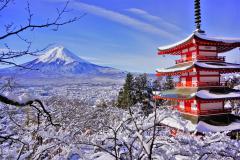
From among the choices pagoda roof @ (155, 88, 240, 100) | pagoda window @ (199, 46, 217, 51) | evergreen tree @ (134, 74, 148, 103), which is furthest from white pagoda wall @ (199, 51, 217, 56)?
evergreen tree @ (134, 74, 148, 103)

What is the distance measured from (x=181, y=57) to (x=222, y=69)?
360 cm

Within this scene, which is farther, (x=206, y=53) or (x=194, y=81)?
(x=206, y=53)

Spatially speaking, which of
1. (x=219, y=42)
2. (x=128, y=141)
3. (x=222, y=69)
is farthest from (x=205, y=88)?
(x=128, y=141)

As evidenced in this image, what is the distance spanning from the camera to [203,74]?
18.2 m

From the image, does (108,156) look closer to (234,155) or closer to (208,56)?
(234,155)

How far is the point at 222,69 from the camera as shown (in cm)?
1775

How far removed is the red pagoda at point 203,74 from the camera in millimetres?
17422

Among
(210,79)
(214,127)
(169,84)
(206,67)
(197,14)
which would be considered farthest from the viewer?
(169,84)

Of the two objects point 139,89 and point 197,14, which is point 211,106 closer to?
point 197,14

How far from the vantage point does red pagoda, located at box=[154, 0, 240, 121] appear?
17422 mm

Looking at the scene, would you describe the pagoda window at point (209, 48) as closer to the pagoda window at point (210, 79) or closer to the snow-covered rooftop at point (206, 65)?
the snow-covered rooftop at point (206, 65)

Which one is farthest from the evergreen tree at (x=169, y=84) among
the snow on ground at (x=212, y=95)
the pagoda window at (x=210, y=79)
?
the snow on ground at (x=212, y=95)

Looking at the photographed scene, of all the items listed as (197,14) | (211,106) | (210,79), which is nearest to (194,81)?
(210,79)

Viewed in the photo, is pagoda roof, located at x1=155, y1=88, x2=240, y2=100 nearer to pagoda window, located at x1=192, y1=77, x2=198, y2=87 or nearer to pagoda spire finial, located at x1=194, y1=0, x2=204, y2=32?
pagoda window, located at x1=192, y1=77, x2=198, y2=87
